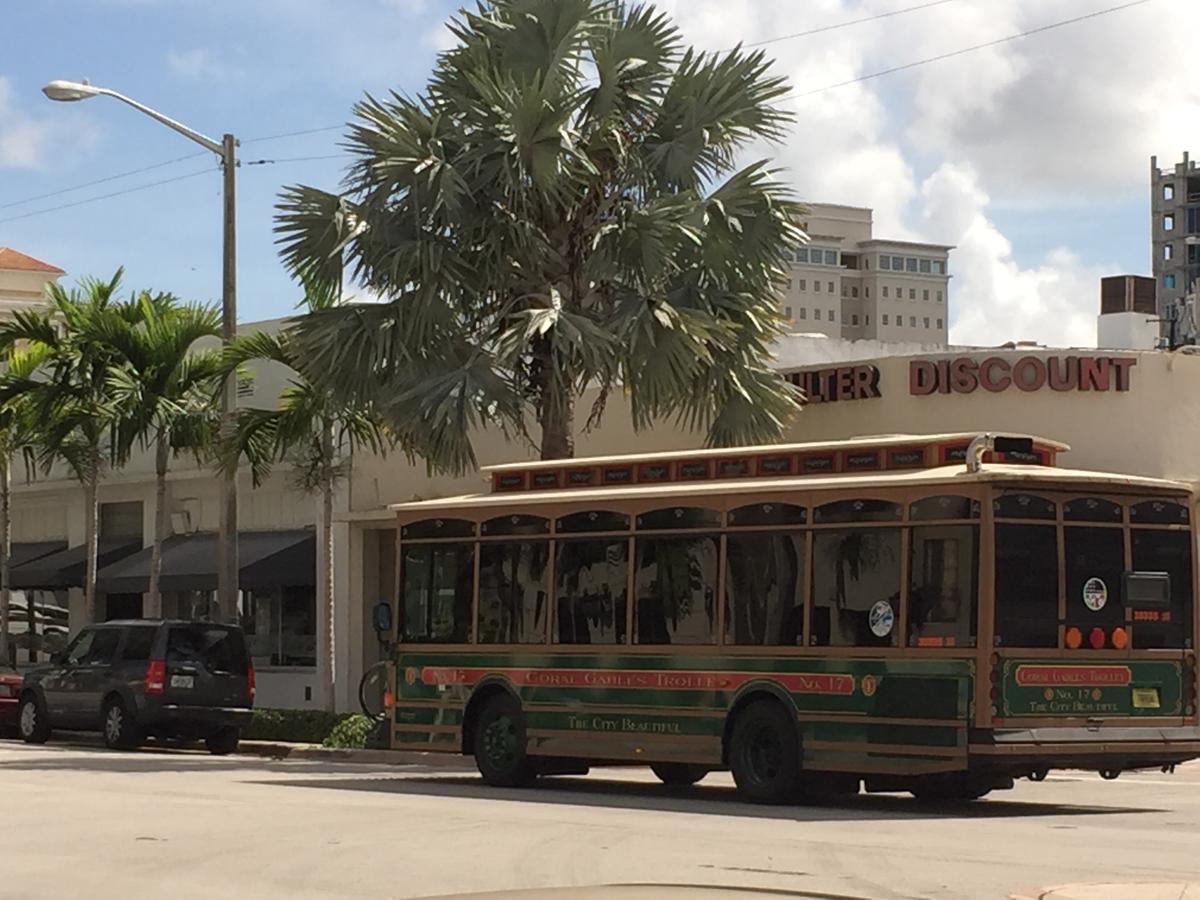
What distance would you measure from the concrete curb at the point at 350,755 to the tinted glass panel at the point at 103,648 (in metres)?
2.33

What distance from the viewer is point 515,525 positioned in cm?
2109

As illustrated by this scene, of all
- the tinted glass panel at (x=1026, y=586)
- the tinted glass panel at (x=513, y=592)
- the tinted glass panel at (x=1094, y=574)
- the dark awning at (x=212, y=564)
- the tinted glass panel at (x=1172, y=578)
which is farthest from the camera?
the dark awning at (x=212, y=564)

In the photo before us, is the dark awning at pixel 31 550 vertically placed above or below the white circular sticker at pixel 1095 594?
above

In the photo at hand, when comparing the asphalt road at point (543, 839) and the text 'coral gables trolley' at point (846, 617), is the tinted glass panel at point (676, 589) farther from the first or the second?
the asphalt road at point (543, 839)

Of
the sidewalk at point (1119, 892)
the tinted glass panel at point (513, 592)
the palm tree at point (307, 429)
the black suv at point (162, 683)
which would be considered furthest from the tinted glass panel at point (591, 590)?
the black suv at point (162, 683)

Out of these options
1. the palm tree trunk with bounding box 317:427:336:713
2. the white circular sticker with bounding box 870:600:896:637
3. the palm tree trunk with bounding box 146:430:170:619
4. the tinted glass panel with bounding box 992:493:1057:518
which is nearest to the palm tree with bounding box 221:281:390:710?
the palm tree trunk with bounding box 317:427:336:713

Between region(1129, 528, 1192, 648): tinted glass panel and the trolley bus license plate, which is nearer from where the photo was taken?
the trolley bus license plate

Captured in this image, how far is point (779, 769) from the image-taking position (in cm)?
1834

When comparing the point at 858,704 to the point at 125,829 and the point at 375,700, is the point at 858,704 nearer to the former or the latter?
the point at 125,829

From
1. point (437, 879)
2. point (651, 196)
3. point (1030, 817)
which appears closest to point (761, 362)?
point (651, 196)

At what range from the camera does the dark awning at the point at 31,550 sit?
43969 mm

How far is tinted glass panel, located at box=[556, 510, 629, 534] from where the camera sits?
65.6 feet

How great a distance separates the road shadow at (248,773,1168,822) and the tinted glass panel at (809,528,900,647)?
60.3 inches

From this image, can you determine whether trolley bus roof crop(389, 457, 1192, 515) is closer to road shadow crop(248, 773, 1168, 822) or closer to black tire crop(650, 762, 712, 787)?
road shadow crop(248, 773, 1168, 822)
